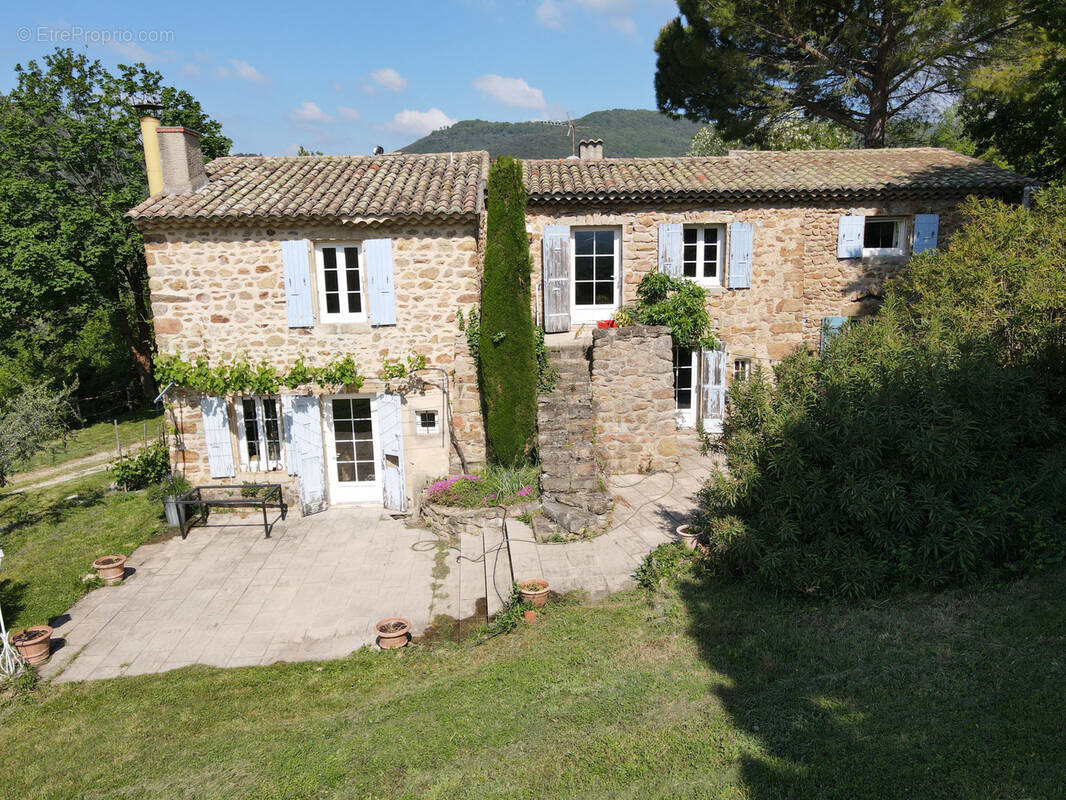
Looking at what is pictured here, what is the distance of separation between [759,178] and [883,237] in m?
2.94

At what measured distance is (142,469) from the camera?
1392 cm

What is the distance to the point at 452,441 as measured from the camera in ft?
39.2

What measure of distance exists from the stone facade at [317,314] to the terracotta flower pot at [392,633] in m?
4.30

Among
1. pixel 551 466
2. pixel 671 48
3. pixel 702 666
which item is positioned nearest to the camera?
pixel 702 666

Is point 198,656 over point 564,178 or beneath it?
beneath

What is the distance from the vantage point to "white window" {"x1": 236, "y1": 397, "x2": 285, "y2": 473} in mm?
11719

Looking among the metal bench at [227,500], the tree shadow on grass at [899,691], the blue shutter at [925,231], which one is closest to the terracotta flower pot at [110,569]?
the metal bench at [227,500]

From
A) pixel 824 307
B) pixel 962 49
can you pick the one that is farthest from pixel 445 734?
pixel 962 49

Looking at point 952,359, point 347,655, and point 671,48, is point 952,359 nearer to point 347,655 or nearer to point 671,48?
point 347,655

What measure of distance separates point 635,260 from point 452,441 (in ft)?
16.6

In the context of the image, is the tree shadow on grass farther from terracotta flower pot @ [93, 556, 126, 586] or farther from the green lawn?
the green lawn

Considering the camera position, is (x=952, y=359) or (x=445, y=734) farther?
(x=952, y=359)

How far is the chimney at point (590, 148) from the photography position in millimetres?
14617

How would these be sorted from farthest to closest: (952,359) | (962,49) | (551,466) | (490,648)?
(962,49)
(551,466)
(490,648)
(952,359)
